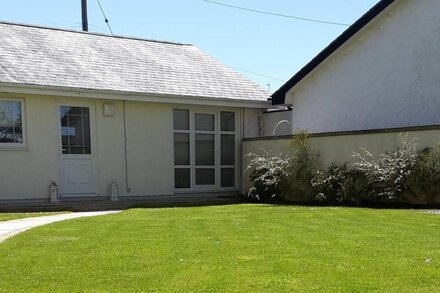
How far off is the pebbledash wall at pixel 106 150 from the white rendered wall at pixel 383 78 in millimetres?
2662

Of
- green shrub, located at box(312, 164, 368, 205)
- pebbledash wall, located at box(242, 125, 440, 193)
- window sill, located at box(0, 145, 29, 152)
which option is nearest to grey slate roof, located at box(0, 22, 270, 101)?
window sill, located at box(0, 145, 29, 152)

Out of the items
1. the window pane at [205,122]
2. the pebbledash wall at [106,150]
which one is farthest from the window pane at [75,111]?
the window pane at [205,122]

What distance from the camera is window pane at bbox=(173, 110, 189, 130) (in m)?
13.0

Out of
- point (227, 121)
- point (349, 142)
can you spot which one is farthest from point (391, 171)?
point (227, 121)

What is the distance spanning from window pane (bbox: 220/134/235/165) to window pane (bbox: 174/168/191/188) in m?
1.21

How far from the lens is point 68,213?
388 inches

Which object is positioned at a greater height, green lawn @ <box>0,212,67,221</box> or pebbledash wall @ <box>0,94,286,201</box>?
pebbledash wall @ <box>0,94,286,201</box>

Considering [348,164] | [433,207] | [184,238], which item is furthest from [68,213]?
[433,207]

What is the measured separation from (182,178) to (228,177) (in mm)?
1568

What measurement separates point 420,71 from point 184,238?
8.28 metres

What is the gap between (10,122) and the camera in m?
10.8

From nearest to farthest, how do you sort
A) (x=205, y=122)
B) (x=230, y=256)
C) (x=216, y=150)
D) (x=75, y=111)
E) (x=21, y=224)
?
(x=230, y=256) → (x=21, y=224) → (x=75, y=111) → (x=205, y=122) → (x=216, y=150)

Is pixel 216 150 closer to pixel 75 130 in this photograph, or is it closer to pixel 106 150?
pixel 106 150

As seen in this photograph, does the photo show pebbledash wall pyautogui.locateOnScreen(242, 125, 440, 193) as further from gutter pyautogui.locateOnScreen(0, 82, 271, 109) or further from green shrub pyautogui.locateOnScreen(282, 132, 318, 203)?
gutter pyautogui.locateOnScreen(0, 82, 271, 109)
